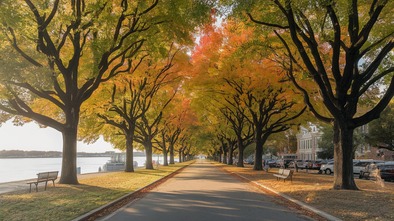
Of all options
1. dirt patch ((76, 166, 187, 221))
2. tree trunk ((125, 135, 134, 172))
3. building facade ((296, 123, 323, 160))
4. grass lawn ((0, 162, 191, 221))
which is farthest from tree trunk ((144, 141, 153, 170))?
building facade ((296, 123, 323, 160))

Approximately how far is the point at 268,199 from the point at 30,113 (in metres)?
11.9

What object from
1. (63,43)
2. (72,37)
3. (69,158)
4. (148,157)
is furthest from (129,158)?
(63,43)

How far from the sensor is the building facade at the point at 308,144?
93.6 meters

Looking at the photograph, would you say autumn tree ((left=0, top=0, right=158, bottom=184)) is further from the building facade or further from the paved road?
the building facade

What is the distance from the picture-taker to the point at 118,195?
1450 cm

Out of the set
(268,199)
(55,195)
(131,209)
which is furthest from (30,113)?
(268,199)

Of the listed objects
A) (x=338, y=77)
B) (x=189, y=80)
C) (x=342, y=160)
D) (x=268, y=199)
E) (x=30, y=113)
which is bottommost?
(x=268, y=199)

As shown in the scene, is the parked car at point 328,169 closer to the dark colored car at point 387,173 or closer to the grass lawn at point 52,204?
the dark colored car at point 387,173

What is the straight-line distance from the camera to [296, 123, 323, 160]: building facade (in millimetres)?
93625

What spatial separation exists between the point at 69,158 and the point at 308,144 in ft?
290

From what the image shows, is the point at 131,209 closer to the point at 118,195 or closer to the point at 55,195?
the point at 118,195

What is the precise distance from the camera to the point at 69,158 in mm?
19016

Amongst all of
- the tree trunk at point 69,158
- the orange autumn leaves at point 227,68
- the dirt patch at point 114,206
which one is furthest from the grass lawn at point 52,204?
the orange autumn leaves at point 227,68

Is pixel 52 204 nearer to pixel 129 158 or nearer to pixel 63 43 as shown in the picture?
pixel 63 43
